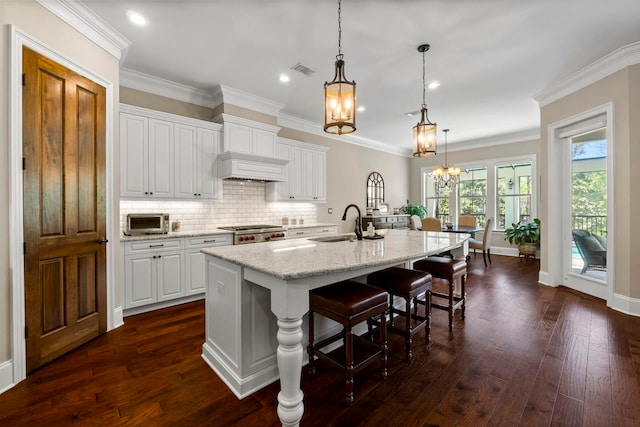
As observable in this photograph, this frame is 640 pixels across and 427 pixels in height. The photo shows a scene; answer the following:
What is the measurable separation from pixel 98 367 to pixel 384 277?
2.36 m

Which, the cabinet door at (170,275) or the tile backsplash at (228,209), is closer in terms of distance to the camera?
the cabinet door at (170,275)

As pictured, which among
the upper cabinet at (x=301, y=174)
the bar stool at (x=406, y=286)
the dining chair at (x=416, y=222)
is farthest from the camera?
the dining chair at (x=416, y=222)

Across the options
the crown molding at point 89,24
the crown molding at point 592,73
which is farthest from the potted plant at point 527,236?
the crown molding at point 89,24

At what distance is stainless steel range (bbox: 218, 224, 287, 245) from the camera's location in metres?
3.85

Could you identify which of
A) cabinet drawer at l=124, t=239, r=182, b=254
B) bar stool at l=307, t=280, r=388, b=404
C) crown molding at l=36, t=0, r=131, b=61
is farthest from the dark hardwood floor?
crown molding at l=36, t=0, r=131, b=61

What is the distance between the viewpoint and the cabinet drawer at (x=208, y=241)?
3510mm

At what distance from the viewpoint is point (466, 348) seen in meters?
2.39

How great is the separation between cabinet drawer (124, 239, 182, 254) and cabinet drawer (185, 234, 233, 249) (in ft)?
0.43

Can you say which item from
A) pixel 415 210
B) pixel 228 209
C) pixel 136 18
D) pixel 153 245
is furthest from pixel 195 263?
pixel 415 210

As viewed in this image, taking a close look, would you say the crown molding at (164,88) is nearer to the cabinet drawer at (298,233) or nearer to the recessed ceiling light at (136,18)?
the recessed ceiling light at (136,18)

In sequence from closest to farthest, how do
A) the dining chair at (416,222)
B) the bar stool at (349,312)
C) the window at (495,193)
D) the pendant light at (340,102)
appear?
1. the bar stool at (349,312)
2. the pendant light at (340,102)
3. the window at (495,193)
4. the dining chair at (416,222)

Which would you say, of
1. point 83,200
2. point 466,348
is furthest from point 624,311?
point 83,200

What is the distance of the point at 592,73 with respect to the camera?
3.49m

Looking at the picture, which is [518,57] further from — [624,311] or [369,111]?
[624,311]
